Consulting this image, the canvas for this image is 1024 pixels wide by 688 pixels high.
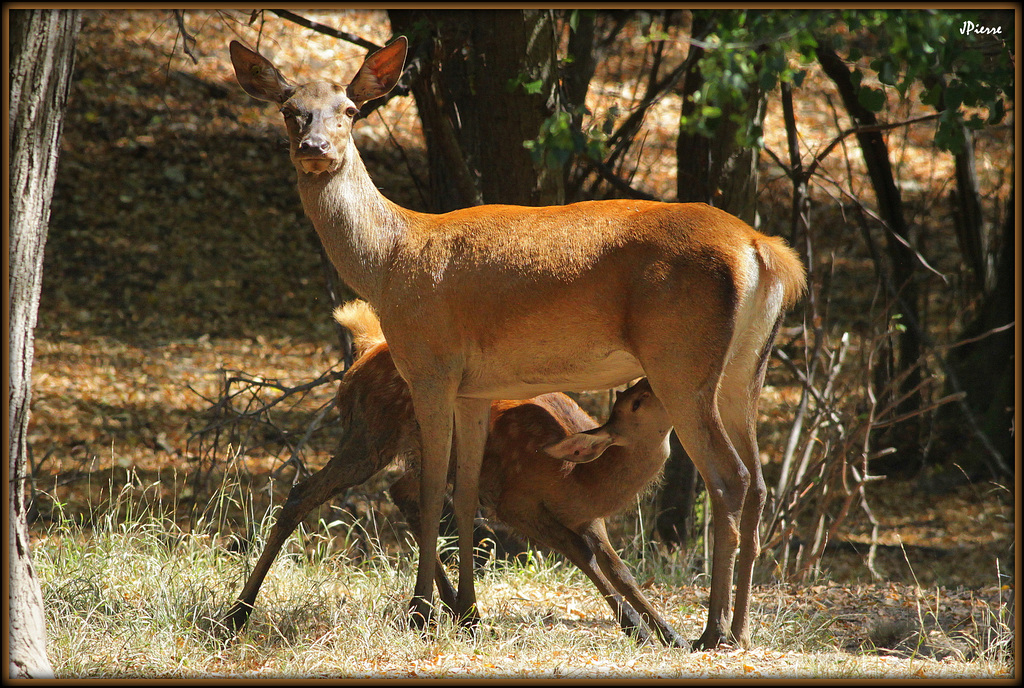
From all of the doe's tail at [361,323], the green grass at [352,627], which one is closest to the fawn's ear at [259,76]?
the doe's tail at [361,323]

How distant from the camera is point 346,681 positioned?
4.10 m

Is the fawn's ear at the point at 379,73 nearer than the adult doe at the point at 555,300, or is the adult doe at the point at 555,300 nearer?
the adult doe at the point at 555,300

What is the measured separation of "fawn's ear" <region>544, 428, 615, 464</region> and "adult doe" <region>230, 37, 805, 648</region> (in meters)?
0.30

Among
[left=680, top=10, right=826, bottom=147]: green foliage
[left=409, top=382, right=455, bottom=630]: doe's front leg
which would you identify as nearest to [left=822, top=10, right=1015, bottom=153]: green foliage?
[left=680, top=10, right=826, bottom=147]: green foliage

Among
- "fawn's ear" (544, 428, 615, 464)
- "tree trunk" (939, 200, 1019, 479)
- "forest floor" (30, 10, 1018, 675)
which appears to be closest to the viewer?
"fawn's ear" (544, 428, 615, 464)

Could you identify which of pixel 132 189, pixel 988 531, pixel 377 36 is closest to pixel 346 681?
pixel 988 531

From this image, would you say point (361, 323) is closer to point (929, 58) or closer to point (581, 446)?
point (581, 446)

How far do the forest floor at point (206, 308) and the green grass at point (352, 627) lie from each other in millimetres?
494

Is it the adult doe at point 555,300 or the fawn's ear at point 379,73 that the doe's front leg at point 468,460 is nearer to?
the adult doe at point 555,300

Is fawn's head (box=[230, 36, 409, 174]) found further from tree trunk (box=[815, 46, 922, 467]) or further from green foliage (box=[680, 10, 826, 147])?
tree trunk (box=[815, 46, 922, 467])

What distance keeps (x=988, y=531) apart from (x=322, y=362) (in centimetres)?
679

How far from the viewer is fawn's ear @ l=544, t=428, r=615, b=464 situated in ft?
16.8

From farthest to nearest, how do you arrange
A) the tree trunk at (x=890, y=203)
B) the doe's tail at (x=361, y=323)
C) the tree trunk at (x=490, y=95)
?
1. the tree trunk at (x=890, y=203)
2. the tree trunk at (x=490, y=95)
3. the doe's tail at (x=361, y=323)

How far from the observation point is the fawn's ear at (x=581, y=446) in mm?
5133
